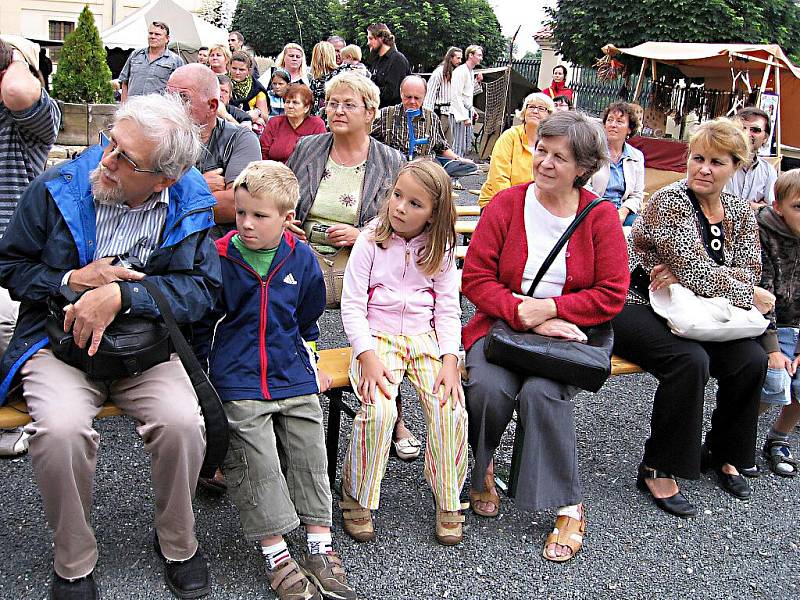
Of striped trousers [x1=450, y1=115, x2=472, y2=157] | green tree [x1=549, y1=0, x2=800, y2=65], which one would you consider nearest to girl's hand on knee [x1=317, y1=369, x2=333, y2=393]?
striped trousers [x1=450, y1=115, x2=472, y2=157]

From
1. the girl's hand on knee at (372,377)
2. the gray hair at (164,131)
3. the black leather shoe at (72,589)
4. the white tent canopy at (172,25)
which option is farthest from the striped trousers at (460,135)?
the black leather shoe at (72,589)

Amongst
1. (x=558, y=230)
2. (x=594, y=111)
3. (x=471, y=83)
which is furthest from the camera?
(x=594, y=111)

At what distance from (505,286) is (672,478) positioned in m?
1.16

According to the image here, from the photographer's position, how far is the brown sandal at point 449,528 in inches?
115

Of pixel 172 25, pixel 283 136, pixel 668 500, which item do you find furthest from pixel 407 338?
pixel 172 25

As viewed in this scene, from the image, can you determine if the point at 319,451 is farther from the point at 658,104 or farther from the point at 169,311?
the point at 658,104

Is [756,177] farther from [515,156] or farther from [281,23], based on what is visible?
[281,23]

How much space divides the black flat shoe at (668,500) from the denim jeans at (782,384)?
705 mm

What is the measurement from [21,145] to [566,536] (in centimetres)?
266

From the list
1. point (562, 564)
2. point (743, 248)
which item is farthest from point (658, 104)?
point (562, 564)

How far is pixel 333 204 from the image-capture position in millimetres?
3752

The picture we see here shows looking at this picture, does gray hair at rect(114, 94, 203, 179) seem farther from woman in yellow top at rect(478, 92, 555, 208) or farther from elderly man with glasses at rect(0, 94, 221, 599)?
woman in yellow top at rect(478, 92, 555, 208)

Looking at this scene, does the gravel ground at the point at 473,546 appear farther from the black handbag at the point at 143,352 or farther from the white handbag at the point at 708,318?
the white handbag at the point at 708,318

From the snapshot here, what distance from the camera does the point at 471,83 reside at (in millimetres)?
→ 12742
